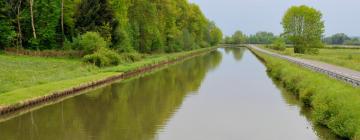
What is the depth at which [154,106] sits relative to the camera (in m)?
27.8

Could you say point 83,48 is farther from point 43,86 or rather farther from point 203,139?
point 203,139

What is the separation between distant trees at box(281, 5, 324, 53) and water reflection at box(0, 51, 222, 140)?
6089cm

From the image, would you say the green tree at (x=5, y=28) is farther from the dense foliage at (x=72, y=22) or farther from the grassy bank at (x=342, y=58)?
the grassy bank at (x=342, y=58)

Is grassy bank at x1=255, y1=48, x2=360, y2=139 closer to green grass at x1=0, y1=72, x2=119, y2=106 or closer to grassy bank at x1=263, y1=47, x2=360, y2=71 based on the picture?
grassy bank at x1=263, y1=47, x2=360, y2=71

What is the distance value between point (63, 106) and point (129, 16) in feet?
147

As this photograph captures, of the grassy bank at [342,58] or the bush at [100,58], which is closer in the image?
the grassy bank at [342,58]

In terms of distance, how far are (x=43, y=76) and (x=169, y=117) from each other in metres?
16.0

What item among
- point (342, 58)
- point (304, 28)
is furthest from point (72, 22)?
point (304, 28)

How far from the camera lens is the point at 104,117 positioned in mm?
23891

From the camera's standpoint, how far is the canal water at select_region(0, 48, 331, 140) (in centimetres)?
1992

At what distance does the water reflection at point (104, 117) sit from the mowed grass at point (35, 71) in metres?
3.87

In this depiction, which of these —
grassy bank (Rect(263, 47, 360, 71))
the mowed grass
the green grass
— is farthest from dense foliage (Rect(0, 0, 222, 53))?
grassy bank (Rect(263, 47, 360, 71))

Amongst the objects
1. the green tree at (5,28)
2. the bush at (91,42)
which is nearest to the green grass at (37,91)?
the bush at (91,42)

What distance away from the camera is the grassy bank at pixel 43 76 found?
87.2 ft
